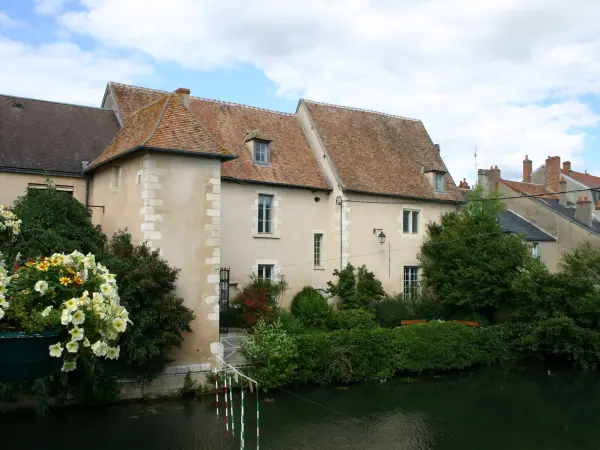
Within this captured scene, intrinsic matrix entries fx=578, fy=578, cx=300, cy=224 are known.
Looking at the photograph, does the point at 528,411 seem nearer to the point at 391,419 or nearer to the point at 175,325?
the point at 391,419

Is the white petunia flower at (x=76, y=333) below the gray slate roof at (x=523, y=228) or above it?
below

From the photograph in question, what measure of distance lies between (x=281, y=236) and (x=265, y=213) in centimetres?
92

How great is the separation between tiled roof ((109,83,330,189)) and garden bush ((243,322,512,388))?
5745 millimetres

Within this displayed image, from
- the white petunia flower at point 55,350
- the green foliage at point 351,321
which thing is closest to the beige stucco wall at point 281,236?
the green foliage at point 351,321

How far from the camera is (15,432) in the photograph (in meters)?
10.6

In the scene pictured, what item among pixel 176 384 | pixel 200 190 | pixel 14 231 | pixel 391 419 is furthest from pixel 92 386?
pixel 14 231

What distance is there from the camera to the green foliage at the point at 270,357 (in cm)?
1388

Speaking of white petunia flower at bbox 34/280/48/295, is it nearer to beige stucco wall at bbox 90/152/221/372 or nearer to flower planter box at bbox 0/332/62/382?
flower planter box at bbox 0/332/62/382

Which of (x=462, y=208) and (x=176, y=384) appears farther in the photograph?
(x=462, y=208)

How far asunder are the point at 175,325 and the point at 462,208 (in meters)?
13.9

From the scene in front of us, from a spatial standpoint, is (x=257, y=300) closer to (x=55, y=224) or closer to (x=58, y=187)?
(x=55, y=224)

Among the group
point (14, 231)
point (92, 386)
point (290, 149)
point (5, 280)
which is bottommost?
point (92, 386)

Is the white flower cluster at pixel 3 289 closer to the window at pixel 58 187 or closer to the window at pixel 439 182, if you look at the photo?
the window at pixel 58 187

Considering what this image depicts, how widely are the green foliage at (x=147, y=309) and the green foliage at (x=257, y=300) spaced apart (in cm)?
313
